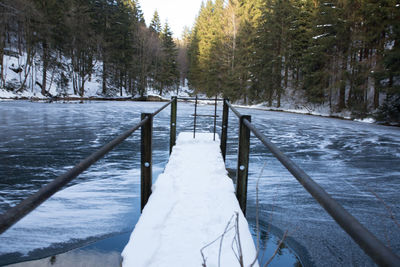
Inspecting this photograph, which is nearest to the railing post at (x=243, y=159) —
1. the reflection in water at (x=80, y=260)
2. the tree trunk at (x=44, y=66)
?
the reflection in water at (x=80, y=260)

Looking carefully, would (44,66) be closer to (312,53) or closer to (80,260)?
(312,53)

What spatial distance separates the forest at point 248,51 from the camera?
18.7 meters

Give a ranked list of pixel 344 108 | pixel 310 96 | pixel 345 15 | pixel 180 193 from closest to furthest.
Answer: pixel 180 193, pixel 345 15, pixel 344 108, pixel 310 96

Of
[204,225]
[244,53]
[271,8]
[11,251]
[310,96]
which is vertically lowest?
[11,251]

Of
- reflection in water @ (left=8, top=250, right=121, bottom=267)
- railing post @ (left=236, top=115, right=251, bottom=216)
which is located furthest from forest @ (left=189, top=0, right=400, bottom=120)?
reflection in water @ (left=8, top=250, right=121, bottom=267)

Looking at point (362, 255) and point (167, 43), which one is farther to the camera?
point (167, 43)

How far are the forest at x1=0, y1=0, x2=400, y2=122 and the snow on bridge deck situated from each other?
15.2 m

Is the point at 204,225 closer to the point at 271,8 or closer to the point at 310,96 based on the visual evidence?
the point at 310,96

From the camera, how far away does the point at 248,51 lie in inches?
1435

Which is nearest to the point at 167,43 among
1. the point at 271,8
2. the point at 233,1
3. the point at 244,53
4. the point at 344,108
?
the point at 233,1

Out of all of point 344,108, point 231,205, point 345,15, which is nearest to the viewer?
point 231,205

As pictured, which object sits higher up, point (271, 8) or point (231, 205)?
point (271, 8)

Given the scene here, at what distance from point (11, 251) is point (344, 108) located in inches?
952

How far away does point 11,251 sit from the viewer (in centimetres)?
299
